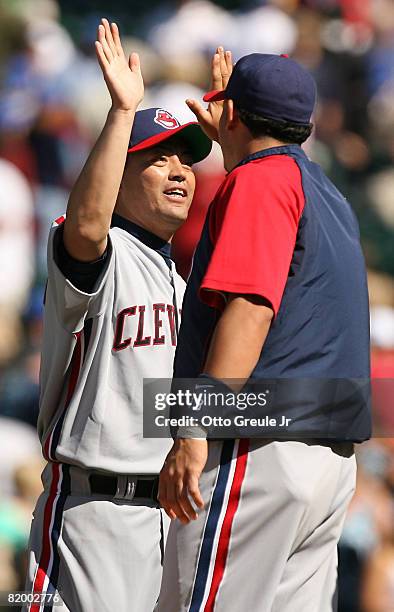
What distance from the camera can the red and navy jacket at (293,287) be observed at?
227cm

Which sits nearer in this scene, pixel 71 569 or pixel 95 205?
pixel 95 205

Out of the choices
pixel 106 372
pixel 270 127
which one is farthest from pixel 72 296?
pixel 270 127

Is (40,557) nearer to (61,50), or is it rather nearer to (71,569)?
(71,569)

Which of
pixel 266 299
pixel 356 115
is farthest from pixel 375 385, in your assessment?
pixel 266 299

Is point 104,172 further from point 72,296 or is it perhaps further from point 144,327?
point 144,327

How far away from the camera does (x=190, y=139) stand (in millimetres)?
3266

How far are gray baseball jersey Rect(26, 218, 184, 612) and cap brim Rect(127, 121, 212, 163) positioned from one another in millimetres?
405

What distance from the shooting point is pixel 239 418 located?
2.30 meters

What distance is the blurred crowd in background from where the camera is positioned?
468 centimetres

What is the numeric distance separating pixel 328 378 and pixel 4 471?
2.58 meters

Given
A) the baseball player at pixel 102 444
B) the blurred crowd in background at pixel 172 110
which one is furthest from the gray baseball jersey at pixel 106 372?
the blurred crowd in background at pixel 172 110

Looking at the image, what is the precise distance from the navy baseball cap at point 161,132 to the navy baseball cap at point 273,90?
676 mm

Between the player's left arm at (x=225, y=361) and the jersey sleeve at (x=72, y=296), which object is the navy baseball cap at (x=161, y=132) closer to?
the jersey sleeve at (x=72, y=296)

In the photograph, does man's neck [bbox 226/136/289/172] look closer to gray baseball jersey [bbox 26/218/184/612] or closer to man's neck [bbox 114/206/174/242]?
gray baseball jersey [bbox 26/218/184/612]
